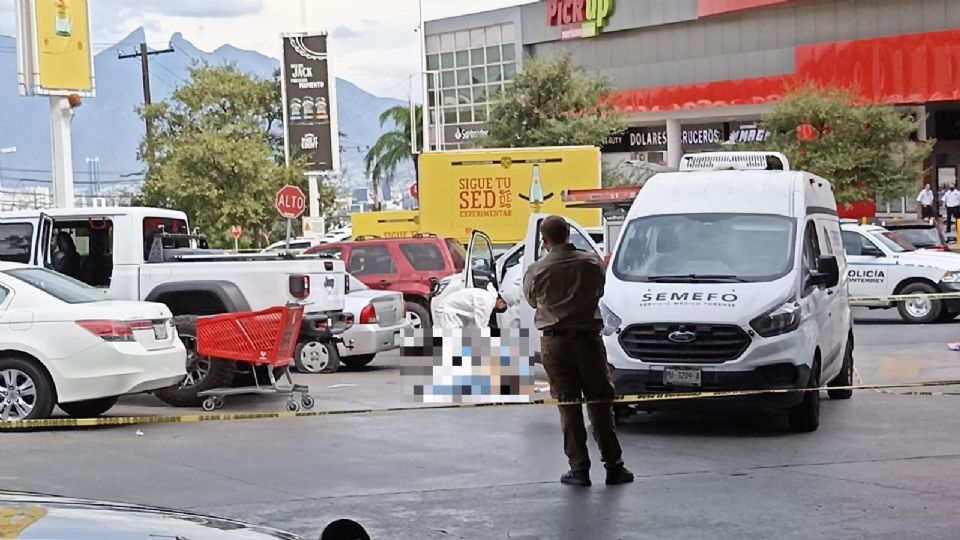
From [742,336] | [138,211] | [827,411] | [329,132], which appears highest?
[329,132]

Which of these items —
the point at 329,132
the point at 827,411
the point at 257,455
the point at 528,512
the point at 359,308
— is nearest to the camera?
the point at 528,512

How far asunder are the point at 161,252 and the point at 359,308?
11.5 feet

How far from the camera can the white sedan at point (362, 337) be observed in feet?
61.0

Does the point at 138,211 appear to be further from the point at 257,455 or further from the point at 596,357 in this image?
the point at 596,357

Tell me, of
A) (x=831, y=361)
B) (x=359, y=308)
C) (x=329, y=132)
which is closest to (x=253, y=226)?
(x=329, y=132)

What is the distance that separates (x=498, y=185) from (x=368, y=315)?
10.5 m

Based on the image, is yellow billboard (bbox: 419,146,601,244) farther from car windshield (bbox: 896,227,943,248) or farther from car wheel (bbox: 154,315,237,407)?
car wheel (bbox: 154,315,237,407)

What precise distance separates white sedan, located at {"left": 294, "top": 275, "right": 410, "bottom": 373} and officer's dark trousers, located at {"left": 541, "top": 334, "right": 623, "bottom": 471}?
8.58 m

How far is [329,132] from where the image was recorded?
51250 millimetres

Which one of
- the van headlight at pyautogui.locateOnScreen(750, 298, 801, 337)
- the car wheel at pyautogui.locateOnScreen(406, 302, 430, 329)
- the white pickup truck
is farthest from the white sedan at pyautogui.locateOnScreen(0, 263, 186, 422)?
the car wheel at pyautogui.locateOnScreen(406, 302, 430, 329)

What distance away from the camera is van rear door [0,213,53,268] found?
52.1 ft

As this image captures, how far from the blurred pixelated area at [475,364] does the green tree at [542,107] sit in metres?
35.7

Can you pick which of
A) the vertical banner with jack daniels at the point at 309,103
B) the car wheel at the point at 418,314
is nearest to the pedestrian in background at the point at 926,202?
the vertical banner with jack daniels at the point at 309,103

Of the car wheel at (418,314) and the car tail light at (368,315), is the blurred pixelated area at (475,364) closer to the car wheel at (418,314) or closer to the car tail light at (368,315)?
the car tail light at (368,315)
